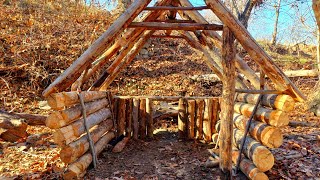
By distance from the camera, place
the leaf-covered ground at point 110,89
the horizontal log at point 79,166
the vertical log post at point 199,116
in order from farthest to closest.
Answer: the vertical log post at point 199,116, the leaf-covered ground at point 110,89, the horizontal log at point 79,166

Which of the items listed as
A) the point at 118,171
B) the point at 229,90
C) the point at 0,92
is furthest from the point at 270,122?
the point at 0,92

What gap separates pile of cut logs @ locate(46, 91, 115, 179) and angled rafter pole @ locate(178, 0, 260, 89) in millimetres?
3322

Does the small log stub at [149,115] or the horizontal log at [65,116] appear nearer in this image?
the horizontal log at [65,116]

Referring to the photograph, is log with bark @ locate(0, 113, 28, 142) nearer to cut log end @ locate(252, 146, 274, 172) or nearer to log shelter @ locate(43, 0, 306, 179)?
log shelter @ locate(43, 0, 306, 179)

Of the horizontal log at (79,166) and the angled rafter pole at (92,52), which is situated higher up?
the angled rafter pole at (92,52)

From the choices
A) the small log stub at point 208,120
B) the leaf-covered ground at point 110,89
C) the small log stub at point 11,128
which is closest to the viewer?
the leaf-covered ground at point 110,89

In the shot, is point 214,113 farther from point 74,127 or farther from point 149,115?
point 74,127

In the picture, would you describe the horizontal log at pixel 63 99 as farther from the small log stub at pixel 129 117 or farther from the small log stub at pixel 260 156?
the small log stub at pixel 260 156

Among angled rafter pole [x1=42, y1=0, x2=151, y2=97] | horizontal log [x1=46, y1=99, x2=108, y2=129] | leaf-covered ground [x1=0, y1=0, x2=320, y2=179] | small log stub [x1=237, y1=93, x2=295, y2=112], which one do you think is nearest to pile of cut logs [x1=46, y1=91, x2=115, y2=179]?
horizontal log [x1=46, y1=99, x2=108, y2=129]

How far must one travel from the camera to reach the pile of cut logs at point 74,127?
4.77m

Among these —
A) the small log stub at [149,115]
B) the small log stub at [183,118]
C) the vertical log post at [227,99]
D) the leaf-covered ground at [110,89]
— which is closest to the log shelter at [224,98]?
the vertical log post at [227,99]

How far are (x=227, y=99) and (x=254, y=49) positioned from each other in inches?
42.2

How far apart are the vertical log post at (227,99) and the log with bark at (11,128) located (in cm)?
553

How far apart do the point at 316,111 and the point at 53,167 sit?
995cm
